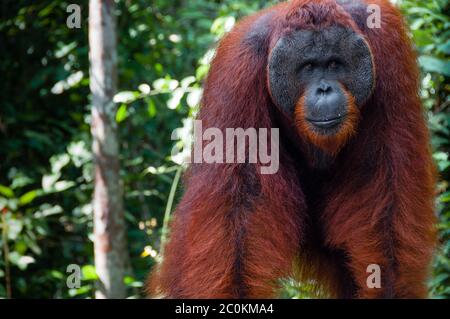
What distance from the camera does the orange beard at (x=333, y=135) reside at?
3990 millimetres

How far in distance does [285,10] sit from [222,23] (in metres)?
1.99

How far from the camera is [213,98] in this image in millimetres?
4215

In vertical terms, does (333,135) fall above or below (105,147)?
below

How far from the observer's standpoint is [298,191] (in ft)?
13.9

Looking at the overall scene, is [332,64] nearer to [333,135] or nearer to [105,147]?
[333,135]

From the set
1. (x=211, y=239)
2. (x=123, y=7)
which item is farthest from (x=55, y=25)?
(x=211, y=239)

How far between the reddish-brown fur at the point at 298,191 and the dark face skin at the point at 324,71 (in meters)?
0.08

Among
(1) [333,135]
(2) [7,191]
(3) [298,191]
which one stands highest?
(2) [7,191]

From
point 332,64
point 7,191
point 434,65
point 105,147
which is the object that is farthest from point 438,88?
point 7,191

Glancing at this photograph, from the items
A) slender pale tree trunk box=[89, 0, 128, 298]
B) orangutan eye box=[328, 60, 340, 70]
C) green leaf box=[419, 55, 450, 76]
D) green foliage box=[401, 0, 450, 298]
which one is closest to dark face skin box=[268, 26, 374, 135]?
orangutan eye box=[328, 60, 340, 70]

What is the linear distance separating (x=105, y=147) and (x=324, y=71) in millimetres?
A: 2227

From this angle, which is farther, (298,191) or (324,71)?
(298,191)

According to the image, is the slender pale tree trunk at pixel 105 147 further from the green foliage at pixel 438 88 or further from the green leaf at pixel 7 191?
the green foliage at pixel 438 88

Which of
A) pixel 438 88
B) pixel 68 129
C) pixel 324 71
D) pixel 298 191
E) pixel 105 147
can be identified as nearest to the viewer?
pixel 324 71
